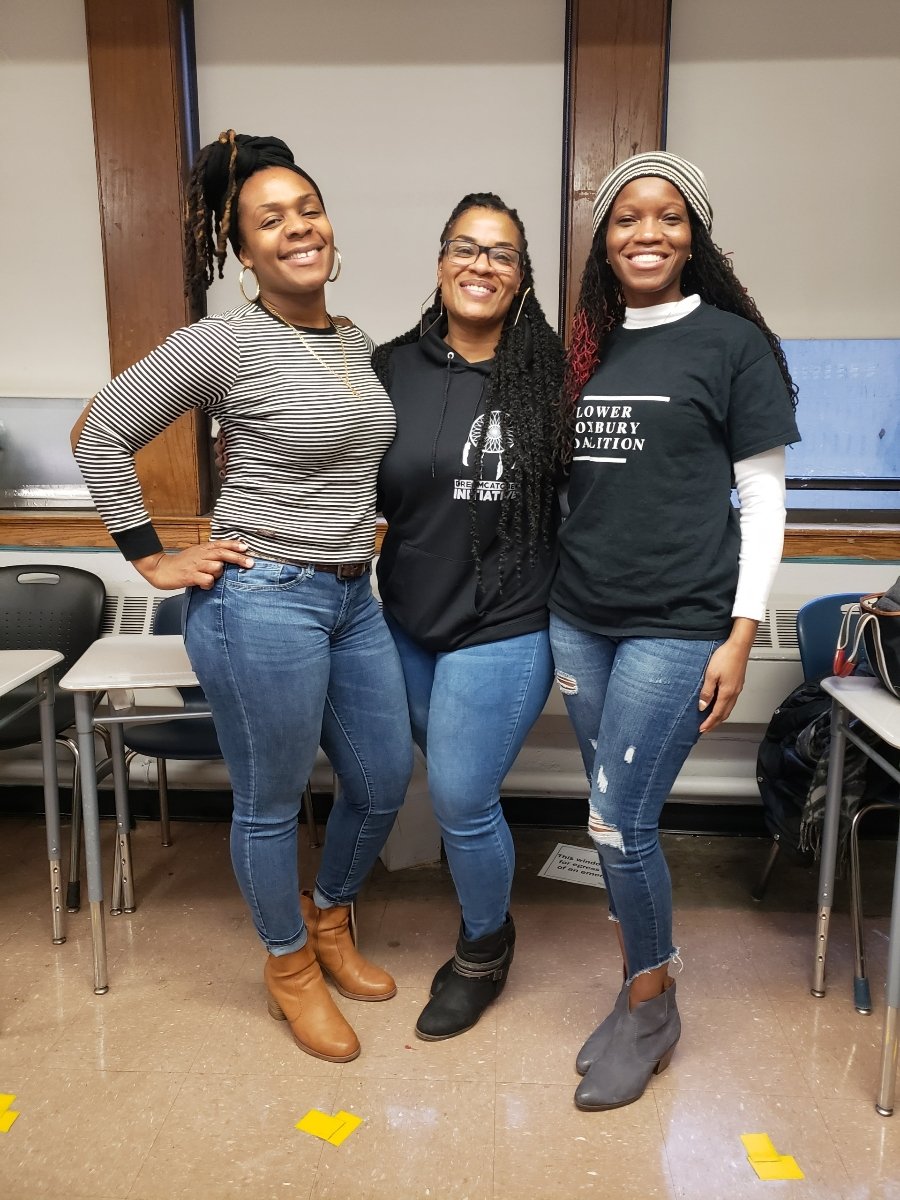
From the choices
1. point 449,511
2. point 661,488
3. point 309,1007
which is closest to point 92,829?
point 309,1007

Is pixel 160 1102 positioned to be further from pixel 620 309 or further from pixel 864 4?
pixel 864 4

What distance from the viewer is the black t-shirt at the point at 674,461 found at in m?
1.46

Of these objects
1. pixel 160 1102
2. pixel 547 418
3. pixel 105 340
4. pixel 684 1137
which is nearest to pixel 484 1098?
pixel 684 1137

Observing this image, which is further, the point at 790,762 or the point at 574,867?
the point at 574,867

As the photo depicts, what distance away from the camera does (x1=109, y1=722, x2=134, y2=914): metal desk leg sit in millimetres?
2324

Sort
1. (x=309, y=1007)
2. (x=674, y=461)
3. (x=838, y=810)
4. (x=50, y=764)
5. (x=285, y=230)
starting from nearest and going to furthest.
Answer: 1. (x=674, y=461)
2. (x=285, y=230)
3. (x=309, y=1007)
4. (x=838, y=810)
5. (x=50, y=764)

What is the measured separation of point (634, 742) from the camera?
1.54 meters

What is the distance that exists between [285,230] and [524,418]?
525 millimetres

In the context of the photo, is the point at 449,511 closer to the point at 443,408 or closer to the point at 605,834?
the point at 443,408

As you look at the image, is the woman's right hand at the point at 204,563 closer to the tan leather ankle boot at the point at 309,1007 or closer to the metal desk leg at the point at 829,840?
the tan leather ankle boot at the point at 309,1007

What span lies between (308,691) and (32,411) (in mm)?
1808

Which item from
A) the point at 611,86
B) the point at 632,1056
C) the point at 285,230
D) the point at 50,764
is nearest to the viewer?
the point at 285,230

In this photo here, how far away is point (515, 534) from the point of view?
1.65 m

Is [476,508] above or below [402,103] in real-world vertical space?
below
